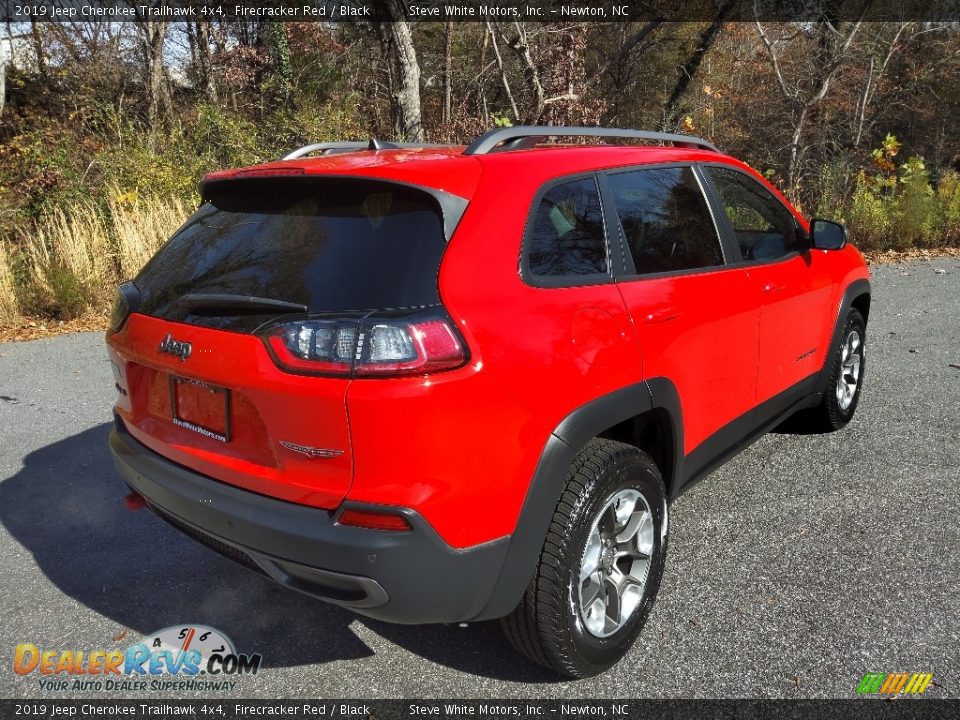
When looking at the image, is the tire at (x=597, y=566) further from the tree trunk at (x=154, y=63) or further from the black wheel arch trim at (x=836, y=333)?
the tree trunk at (x=154, y=63)

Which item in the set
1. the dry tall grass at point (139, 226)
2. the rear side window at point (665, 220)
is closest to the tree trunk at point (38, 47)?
the dry tall grass at point (139, 226)

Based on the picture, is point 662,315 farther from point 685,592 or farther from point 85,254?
point 85,254

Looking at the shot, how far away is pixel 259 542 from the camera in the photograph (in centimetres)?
200

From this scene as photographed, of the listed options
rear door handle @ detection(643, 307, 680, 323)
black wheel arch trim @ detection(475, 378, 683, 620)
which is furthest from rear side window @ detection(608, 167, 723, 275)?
black wheel arch trim @ detection(475, 378, 683, 620)

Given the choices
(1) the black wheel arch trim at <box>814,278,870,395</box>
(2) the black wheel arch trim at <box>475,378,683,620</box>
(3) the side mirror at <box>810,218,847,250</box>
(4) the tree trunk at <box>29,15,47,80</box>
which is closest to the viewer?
(2) the black wheel arch trim at <box>475,378,683,620</box>

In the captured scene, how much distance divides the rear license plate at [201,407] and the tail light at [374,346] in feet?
1.03

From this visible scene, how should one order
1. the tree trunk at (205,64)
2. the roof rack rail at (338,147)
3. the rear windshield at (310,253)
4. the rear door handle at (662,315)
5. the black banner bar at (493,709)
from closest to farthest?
the rear windshield at (310,253) < the black banner bar at (493,709) < the rear door handle at (662,315) < the roof rack rail at (338,147) < the tree trunk at (205,64)

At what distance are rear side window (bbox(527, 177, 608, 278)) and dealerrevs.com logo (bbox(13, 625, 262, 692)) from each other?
1672 millimetres

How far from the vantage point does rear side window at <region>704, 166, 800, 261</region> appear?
3.31 metres

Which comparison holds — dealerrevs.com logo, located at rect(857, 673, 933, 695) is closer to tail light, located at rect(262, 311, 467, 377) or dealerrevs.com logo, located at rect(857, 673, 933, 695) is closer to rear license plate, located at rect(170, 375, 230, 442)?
tail light, located at rect(262, 311, 467, 377)

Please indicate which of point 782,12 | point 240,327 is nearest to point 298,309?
point 240,327

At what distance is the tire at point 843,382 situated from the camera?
4.16 metres

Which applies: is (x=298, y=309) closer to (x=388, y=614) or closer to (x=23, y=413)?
(x=388, y=614)

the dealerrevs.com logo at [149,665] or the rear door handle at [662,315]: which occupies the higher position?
the rear door handle at [662,315]
